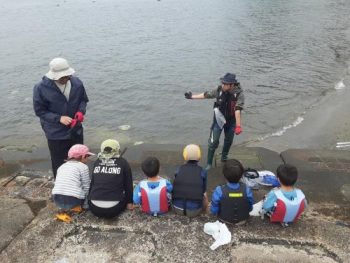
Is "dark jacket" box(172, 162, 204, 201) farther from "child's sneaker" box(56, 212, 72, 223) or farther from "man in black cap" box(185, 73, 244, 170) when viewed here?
"child's sneaker" box(56, 212, 72, 223)

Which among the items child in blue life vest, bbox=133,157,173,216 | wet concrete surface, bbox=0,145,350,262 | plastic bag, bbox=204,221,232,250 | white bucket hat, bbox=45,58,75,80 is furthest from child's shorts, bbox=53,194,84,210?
plastic bag, bbox=204,221,232,250

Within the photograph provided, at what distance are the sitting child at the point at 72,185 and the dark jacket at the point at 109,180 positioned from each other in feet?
0.74

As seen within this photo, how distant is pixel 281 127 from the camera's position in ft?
35.5

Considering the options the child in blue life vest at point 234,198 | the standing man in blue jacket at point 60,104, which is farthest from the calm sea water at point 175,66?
the child in blue life vest at point 234,198

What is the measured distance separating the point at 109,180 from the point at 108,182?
0.10 feet

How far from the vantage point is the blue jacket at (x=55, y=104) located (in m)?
4.96

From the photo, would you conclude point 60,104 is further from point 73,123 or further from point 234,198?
point 234,198

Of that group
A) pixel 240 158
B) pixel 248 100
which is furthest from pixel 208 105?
pixel 240 158

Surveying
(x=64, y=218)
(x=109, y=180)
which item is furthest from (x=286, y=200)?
(x=64, y=218)

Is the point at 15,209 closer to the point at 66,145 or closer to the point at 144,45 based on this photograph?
the point at 66,145

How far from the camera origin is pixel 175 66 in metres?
18.3

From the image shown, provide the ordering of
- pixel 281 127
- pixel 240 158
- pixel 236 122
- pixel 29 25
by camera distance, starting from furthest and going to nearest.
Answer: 1. pixel 29 25
2. pixel 281 127
3. pixel 240 158
4. pixel 236 122

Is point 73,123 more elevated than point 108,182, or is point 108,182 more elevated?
point 73,123

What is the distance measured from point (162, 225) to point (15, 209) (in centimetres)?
218
